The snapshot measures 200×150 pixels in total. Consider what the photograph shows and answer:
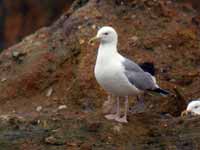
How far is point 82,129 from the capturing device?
12531mm

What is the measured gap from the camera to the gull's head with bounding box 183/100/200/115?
14.4 meters

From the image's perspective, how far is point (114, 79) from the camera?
42.8 ft

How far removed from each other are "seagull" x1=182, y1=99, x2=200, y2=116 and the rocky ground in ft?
0.87

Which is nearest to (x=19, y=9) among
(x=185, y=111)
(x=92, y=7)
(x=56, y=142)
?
(x=92, y=7)

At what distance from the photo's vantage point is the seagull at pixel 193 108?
1439 centimetres

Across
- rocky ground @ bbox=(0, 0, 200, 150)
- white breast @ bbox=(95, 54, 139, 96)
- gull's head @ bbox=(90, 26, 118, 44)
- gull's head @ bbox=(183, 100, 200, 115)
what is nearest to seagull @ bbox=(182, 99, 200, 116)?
gull's head @ bbox=(183, 100, 200, 115)

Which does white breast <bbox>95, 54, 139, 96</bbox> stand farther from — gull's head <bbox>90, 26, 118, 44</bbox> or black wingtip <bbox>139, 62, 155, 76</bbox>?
black wingtip <bbox>139, 62, 155, 76</bbox>

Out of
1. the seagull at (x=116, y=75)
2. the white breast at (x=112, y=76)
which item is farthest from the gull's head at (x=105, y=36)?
the white breast at (x=112, y=76)

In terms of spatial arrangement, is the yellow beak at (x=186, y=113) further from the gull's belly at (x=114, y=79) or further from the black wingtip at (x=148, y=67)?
the black wingtip at (x=148, y=67)

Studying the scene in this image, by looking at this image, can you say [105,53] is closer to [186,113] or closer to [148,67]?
[186,113]

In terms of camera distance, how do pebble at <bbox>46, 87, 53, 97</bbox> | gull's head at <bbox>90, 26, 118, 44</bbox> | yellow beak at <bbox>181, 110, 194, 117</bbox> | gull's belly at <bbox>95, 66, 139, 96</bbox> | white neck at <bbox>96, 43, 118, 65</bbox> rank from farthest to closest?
pebble at <bbox>46, 87, 53, 97</bbox>, yellow beak at <bbox>181, 110, 194, 117</bbox>, gull's head at <bbox>90, 26, 118, 44</bbox>, white neck at <bbox>96, 43, 118, 65</bbox>, gull's belly at <bbox>95, 66, 139, 96</bbox>

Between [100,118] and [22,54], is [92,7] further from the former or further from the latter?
[100,118]

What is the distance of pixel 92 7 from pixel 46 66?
1.54 metres

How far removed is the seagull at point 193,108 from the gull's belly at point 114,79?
1475mm
